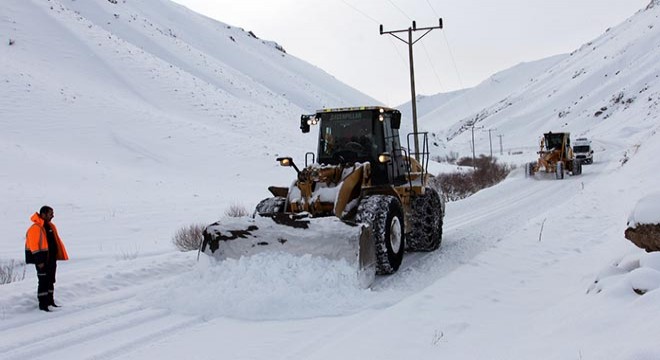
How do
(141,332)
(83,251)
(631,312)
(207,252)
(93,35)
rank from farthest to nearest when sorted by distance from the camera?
(93,35) → (83,251) → (207,252) → (141,332) → (631,312)

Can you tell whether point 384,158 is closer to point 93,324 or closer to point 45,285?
point 93,324

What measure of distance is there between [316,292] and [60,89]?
2822 cm

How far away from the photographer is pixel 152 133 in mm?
28641

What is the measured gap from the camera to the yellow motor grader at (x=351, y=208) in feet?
22.8

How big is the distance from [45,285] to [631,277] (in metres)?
6.40

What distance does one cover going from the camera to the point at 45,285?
6.62 metres

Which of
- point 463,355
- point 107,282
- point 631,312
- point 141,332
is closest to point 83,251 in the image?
point 107,282

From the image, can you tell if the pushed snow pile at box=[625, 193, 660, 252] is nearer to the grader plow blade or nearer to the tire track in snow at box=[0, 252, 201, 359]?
the grader plow blade

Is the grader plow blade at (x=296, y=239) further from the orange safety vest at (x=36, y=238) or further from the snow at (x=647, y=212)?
the snow at (x=647, y=212)

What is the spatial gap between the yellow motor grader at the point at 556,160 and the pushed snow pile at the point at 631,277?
66.9ft

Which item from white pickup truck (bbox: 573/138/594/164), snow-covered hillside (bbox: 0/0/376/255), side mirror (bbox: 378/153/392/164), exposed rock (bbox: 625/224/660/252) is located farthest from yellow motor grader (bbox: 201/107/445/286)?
white pickup truck (bbox: 573/138/594/164)

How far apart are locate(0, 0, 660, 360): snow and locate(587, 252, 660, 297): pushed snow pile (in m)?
0.02

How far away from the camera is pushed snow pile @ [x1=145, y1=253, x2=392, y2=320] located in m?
6.18

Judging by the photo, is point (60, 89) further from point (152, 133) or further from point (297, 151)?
point (297, 151)
